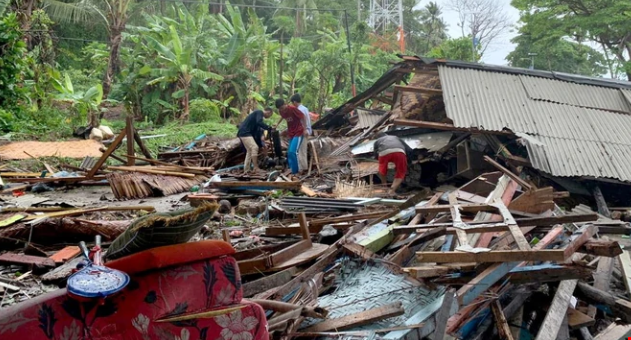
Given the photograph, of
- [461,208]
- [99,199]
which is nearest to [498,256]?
[461,208]

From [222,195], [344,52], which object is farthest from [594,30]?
[222,195]

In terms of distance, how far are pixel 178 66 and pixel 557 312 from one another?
15006 mm

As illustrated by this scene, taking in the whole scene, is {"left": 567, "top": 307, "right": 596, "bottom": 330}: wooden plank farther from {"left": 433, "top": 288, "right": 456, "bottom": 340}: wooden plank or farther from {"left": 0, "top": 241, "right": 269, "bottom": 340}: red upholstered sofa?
{"left": 0, "top": 241, "right": 269, "bottom": 340}: red upholstered sofa

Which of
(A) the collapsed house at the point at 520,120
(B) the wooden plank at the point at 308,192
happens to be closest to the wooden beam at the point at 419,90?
(A) the collapsed house at the point at 520,120

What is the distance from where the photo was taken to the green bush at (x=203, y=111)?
700 inches

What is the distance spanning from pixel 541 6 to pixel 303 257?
2104 cm

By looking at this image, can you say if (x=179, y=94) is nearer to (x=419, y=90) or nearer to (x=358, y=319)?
(x=419, y=90)

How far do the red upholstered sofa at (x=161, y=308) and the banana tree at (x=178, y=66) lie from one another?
15043mm

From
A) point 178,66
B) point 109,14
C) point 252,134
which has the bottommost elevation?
point 252,134

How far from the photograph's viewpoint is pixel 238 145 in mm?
11328

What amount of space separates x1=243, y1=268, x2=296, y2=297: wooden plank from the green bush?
14.7 meters

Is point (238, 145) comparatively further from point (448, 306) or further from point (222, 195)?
point (448, 306)

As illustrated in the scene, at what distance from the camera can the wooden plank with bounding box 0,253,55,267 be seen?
440 centimetres

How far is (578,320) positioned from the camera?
12.6ft
